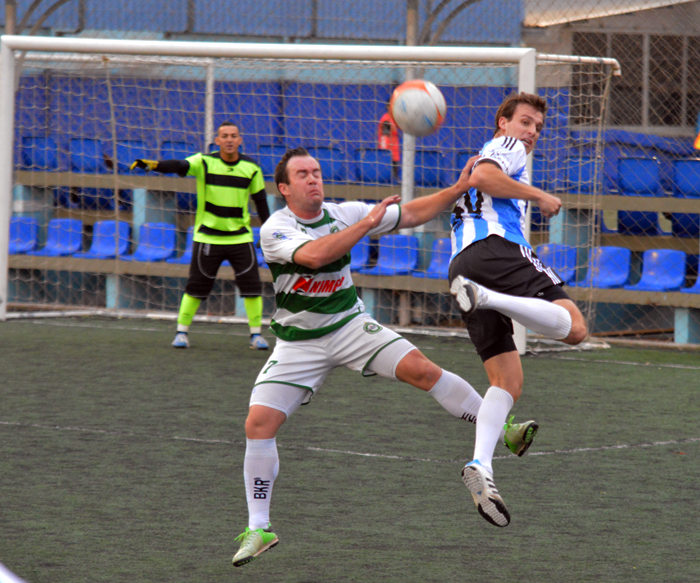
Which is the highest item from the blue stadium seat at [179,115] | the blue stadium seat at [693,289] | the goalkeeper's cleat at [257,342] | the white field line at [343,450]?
the blue stadium seat at [179,115]

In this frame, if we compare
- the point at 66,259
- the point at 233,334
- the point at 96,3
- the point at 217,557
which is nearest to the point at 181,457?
the point at 217,557

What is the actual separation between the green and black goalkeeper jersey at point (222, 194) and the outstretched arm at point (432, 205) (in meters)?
4.65

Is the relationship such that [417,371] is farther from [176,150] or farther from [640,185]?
[176,150]

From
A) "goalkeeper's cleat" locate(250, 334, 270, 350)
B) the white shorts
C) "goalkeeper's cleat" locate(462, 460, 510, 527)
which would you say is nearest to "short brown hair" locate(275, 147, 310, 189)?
the white shorts

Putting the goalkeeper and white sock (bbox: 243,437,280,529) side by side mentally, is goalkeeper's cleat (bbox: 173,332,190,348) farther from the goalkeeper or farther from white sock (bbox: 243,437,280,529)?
white sock (bbox: 243,437,280,529)

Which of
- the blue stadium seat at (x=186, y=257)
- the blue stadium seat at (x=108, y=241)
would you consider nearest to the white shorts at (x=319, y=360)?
the blue stadium seat at (x=186, y=257)

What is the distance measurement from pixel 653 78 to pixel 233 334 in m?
5.86

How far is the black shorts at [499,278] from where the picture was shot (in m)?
4.30

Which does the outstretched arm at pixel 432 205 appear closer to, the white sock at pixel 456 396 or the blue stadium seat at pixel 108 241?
the white sock at pixel 456 396

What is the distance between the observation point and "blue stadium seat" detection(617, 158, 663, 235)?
1012 cm

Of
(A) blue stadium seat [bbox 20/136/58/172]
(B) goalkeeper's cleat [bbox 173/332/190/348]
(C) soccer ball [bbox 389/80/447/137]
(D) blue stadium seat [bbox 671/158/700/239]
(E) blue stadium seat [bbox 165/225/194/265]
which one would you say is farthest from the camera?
(A) blue stadium seat [bbox 20/136/58/172]

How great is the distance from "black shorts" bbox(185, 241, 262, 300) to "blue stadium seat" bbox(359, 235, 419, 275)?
2.07 metres

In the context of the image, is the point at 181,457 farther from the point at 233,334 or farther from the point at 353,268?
the point at 353,268

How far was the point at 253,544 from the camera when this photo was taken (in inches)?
140
